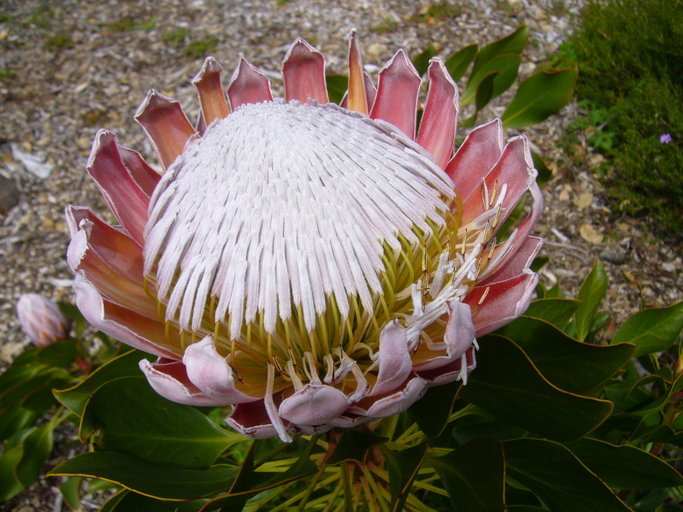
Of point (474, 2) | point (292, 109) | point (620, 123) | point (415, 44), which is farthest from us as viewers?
point (474, 2)

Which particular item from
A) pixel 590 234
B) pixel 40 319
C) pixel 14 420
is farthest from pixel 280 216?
pixel 590 234

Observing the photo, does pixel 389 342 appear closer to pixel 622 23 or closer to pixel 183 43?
pixel 622 23

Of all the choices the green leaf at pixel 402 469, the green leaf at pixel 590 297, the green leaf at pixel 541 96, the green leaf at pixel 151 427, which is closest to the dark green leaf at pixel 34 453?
the green leaf at pixel 151 427

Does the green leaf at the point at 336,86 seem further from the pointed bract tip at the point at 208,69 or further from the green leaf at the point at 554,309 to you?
the green leaf at the point at 554,309

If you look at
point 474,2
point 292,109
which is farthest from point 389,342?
point 474,2

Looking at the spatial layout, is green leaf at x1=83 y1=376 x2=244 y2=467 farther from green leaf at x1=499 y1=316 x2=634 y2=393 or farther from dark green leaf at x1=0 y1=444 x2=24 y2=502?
dark green leaf at x1=0 y1=444 x2=24 y2=502
